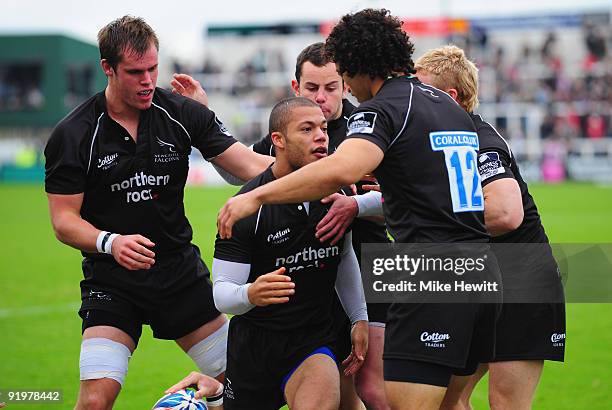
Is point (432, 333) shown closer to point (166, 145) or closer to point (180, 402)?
point (180, 402)

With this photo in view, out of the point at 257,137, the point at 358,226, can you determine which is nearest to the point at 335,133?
the point at 358,226

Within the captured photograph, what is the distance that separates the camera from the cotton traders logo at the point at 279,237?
5.35 metres

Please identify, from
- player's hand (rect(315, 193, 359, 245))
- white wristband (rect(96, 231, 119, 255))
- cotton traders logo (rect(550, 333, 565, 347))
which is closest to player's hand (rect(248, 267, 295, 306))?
player's hand (rect(315, 193, 359, 245))

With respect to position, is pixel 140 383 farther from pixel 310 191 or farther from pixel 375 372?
pixel 310 191

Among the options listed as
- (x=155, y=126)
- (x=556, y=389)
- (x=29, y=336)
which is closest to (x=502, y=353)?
(x=155, y=126)

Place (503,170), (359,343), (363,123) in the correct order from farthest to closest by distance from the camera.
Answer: (359,343), (503,170), (363,123)

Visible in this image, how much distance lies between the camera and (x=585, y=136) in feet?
123

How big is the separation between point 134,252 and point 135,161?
75 cm

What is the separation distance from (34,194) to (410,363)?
32392 mm

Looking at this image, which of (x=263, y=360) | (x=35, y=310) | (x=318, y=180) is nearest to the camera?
(x=318, y=180)

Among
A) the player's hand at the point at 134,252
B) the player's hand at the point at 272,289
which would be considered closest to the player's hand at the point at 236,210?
the player's hand at the point at 272,289

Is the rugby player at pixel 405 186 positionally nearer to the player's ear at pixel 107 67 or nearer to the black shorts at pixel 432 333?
the black shorts at pixel 432 333

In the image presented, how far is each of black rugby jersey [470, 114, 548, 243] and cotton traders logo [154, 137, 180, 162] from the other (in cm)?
192

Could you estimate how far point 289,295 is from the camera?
527 cm
